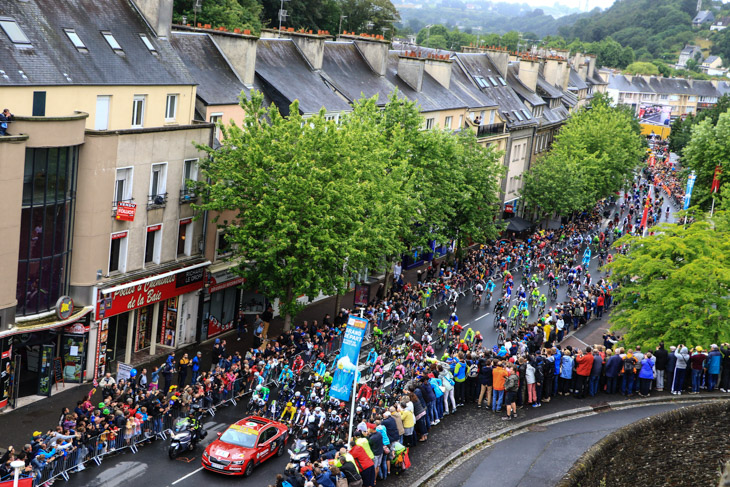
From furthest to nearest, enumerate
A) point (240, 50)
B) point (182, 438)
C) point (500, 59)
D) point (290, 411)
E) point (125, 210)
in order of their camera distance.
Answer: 1. point (500, 59)
2. point (240, 50)
3. point (125, 210)
4. point (290, 411)
5. point (182, 438)

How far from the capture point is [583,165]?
81.8 meters

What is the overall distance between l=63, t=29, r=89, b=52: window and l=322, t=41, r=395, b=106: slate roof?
21537 millimetres

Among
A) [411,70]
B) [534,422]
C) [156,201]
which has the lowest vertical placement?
[534,422]

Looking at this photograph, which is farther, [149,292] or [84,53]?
[149,292]

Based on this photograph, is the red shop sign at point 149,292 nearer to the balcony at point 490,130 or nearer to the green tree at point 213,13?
the green tree at point 213,13

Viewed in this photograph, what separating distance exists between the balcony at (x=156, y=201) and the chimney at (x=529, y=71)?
60.3m

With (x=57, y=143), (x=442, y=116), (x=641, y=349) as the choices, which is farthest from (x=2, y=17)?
(x=442, y=116)

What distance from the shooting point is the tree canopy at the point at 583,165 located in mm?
75812

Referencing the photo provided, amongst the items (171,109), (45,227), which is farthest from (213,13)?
(45,227)

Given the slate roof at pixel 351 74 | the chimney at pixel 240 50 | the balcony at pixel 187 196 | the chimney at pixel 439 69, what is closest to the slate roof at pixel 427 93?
the chimney at pixel 439 69

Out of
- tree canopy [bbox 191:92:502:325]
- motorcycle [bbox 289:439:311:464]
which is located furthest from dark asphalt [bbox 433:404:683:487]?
tree canopy [bbox 191:92:502:325]

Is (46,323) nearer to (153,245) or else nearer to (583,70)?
(153,245)

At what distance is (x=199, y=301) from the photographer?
41969 millimetres

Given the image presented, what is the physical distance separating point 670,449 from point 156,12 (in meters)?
27.5
